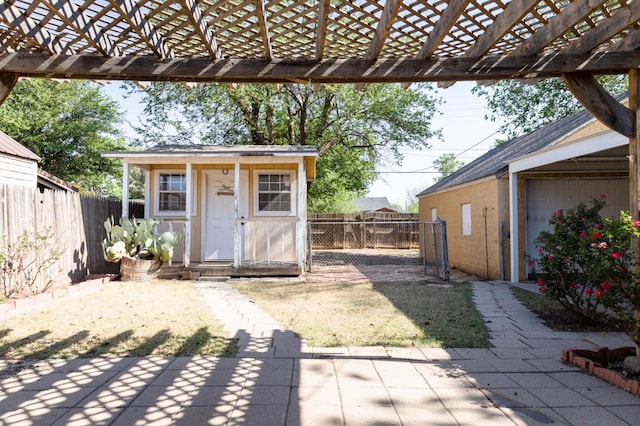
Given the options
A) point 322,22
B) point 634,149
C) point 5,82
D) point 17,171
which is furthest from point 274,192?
point 634,149

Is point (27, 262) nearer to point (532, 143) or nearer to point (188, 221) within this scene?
point (188, 221)

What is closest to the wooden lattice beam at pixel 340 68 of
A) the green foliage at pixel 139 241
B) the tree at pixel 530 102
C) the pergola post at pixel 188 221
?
the green foliage at pixel 139 241

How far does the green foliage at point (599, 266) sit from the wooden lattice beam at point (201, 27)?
139 inches

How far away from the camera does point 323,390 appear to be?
304 centimetres

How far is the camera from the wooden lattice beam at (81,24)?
101 inches

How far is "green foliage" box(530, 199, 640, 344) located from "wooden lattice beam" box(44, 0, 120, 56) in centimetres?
429

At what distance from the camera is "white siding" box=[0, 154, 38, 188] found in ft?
32.3

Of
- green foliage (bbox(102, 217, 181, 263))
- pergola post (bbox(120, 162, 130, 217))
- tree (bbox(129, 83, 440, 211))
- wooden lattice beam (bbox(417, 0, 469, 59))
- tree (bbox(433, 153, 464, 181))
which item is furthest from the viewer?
tree (bbox(433, 153, 464, 181))

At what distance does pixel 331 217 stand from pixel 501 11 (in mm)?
16333

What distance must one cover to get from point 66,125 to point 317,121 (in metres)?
11.6

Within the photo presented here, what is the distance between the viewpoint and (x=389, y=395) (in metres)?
2.97

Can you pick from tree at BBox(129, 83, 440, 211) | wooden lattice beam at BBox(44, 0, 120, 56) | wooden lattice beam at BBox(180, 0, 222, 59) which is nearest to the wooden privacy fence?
wooden lattice beam at BBox(44, 0, 120, 56)

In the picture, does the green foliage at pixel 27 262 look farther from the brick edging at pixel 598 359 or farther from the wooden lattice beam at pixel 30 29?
the brick edging at pixel 598 359

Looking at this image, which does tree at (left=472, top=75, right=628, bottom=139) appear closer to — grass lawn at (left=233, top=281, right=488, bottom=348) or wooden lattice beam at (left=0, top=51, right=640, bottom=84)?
grass lawn at (left=233, top=281, right=488, bottom=348)
